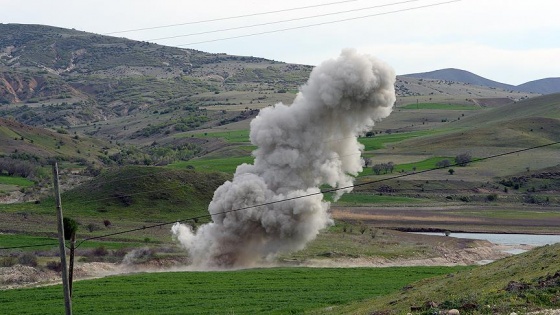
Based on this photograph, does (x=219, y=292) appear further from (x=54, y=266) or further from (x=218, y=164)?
(x=218, y=164)

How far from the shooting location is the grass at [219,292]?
41.7 metres

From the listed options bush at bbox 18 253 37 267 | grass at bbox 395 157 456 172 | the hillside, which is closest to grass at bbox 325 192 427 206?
grass at bbox 395 157 456 172

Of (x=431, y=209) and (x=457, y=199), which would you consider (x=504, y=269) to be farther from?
(x=457, y=199)

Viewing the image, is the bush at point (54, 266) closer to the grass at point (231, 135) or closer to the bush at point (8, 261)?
the bush at point (8, 261)

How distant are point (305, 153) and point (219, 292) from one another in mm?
14642

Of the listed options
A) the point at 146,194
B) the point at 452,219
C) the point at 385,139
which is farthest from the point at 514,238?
the point at 385,139

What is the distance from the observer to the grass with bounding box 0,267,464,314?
137ft

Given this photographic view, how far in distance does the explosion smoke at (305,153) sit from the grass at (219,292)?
132 inches

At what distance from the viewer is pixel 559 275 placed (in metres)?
28.6

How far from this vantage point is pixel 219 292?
46500 mm

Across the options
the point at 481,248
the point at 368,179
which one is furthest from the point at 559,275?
the point at 368,179

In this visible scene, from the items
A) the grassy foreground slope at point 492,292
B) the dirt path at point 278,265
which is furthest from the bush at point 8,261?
the grassy foreground slope at point 492,292

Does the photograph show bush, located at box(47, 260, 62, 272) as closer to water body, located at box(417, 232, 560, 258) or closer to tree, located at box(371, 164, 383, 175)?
water body, located at box(417, 232, 560, 258)

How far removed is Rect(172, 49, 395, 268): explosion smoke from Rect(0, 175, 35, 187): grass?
65.0m
